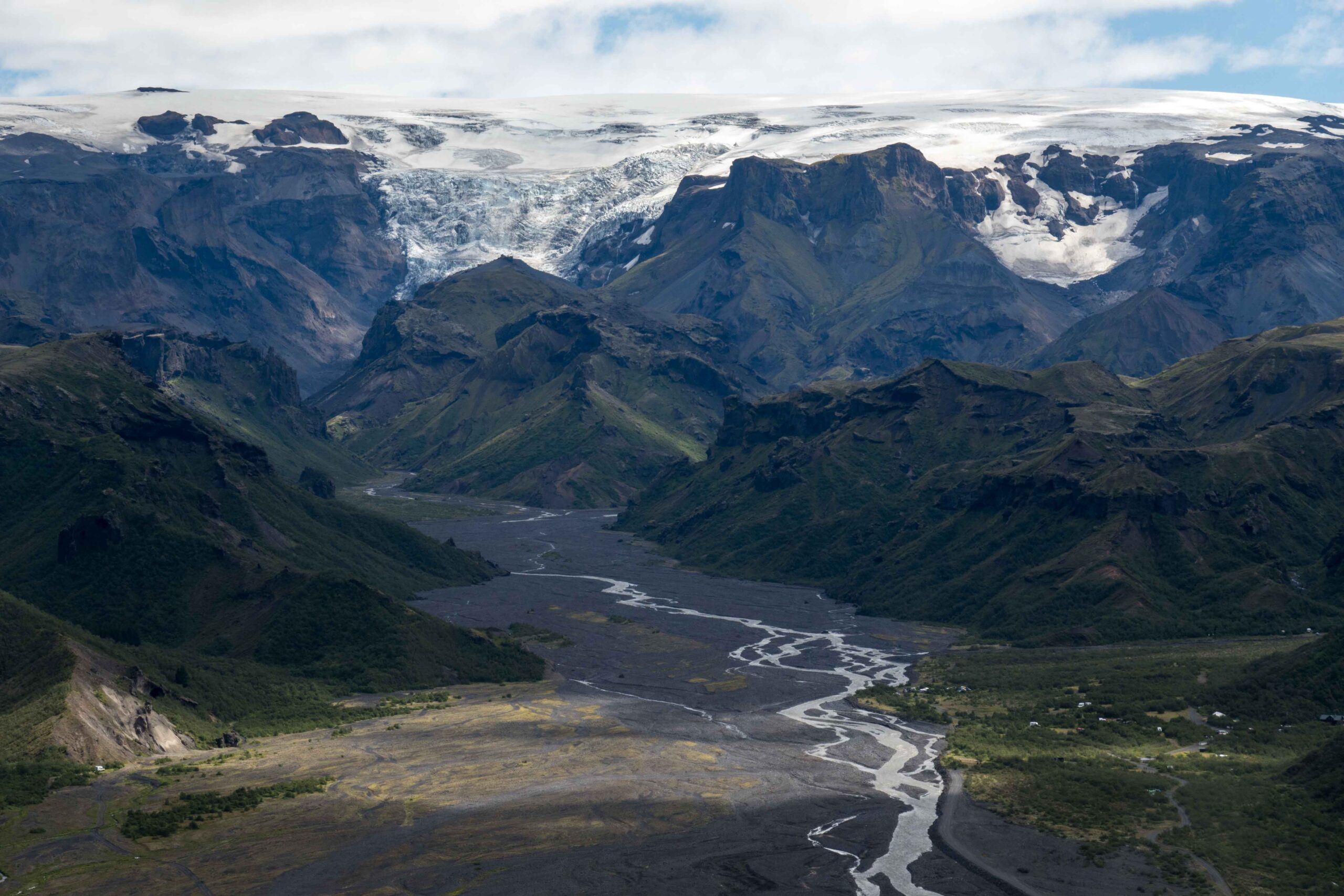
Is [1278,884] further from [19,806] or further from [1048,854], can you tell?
[19,806]

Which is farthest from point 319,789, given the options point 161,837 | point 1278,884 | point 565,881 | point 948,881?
point 1278,884

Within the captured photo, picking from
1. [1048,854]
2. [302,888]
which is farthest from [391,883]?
[1048,854]

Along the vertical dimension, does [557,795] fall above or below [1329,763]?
below

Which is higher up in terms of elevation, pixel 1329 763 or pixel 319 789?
pixel 1329 763

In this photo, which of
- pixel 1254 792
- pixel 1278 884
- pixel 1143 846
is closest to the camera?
pixel 1278 884

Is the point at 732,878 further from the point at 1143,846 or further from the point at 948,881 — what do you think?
the point at 1143,846

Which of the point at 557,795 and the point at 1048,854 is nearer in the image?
the point at 1048,854

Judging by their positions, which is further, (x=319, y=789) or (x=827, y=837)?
(x=319, y=789)

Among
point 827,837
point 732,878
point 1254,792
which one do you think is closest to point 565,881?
point 732,878

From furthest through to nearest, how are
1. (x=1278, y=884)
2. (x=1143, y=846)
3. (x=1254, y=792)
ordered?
(x=1254, y=792) < (x=1143, y=846) < (x=1278, y=884)
